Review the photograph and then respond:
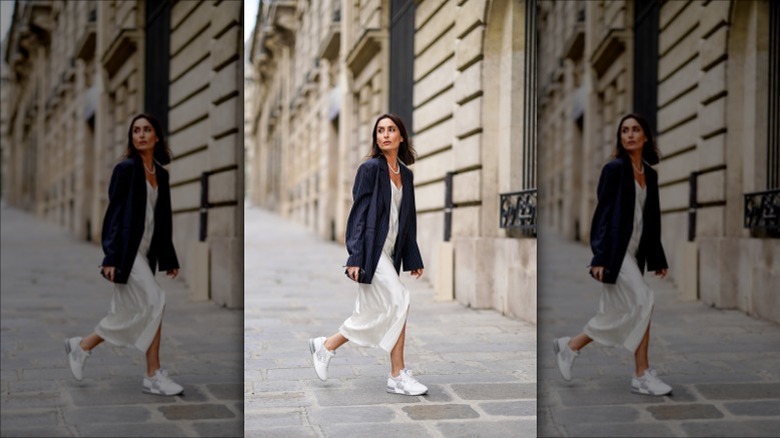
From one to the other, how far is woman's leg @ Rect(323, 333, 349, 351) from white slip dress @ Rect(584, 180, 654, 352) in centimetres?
Result: 123

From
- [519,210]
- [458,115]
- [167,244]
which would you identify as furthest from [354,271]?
[519,210]

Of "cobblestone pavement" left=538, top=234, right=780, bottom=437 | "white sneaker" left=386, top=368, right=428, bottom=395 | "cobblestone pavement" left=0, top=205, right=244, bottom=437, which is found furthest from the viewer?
"white sneaker" left=386, top=368, right=428, bottom=395

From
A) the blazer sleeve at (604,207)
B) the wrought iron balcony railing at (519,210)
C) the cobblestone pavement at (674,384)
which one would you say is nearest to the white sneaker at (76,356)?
the cobblestone pavement at (674,384)

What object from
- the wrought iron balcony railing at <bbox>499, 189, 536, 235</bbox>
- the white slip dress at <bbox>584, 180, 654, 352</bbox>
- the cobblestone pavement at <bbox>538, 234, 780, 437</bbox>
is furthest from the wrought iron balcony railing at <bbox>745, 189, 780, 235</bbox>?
the white slip dress at <bbox>584, 180, 654, 352</bbox>

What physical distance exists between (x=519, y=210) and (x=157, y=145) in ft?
15.9

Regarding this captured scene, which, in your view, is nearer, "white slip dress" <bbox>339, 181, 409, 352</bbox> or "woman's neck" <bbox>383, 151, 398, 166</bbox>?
"woman's neck" <bbox>383, 151, 398, 166</bbox>

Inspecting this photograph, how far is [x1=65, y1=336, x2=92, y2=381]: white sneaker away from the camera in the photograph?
4.19m

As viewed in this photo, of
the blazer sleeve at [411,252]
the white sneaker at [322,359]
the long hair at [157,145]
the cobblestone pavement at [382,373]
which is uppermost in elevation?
the long hair at [157,145]

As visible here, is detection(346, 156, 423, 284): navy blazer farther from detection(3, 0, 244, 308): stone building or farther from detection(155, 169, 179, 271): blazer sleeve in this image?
detection(155, 169, 179, 271): blazer sleeve

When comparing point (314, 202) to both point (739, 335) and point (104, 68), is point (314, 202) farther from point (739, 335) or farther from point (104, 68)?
point (104, 68)

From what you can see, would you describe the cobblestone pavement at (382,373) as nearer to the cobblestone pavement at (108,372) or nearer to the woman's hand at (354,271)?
the cobblestone pavement at (108,372)

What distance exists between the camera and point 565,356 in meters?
4.70

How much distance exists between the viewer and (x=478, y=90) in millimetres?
8258

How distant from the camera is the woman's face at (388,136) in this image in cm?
450
